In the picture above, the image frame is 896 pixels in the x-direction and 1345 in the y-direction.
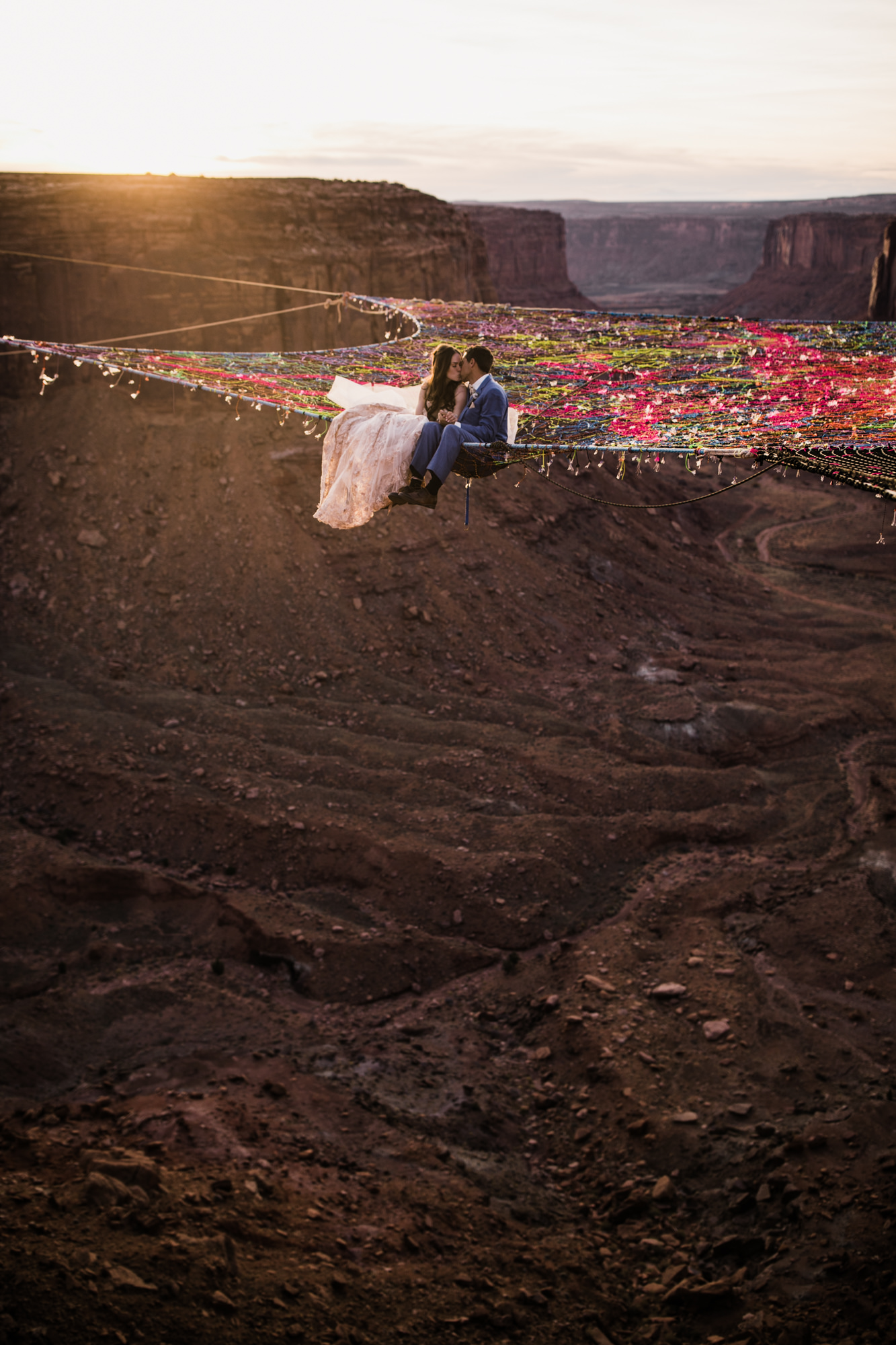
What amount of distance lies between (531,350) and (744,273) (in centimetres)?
8170

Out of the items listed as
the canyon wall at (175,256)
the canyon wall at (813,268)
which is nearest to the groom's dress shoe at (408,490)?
the canyon wall at (175,256)

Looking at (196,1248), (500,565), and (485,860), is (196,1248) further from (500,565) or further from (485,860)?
(500,565)

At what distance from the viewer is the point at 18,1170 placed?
200 inches

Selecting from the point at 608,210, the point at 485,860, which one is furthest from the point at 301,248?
the point at 608,210

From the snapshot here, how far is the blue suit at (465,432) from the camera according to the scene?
5934 millimetres

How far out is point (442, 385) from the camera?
6.32 meters

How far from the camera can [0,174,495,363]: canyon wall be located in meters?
13.6

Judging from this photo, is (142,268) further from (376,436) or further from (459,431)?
(459,431)

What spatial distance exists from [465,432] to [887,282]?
30.4m

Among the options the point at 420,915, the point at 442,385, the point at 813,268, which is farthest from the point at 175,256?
the point at 813,268

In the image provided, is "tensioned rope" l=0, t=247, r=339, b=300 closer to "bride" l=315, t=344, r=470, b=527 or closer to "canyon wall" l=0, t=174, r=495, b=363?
"canyon wall" l=0, t=174, r=495, b=363

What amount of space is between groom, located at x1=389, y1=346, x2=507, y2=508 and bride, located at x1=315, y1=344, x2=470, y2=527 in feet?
0.15

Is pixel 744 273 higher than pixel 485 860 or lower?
higher

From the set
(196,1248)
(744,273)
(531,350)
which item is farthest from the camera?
(744,273)
